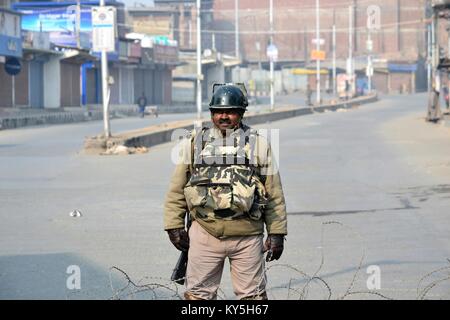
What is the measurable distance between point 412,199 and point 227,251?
37.6 ft

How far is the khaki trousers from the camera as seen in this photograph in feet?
21.1

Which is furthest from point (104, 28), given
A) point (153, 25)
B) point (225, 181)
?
point (153, 25)

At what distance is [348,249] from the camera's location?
12.0m

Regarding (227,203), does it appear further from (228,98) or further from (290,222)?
(290,222)

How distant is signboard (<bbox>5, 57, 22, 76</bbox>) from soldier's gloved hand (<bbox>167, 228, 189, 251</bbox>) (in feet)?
171

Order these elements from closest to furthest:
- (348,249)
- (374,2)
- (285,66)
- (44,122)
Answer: (348,249) → (44,122) → (374,2) → (285,66)

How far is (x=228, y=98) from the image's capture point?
6441 mm

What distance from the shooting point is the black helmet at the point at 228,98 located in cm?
644

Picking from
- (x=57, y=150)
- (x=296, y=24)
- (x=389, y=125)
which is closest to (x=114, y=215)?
(x=57, y=150)

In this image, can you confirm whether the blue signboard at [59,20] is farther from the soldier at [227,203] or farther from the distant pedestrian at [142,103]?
the soldier at [227,203]

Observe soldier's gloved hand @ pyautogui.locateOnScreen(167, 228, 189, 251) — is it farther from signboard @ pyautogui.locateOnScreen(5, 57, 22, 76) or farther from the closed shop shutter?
the closed shop shutter

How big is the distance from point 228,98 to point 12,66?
52440mm
